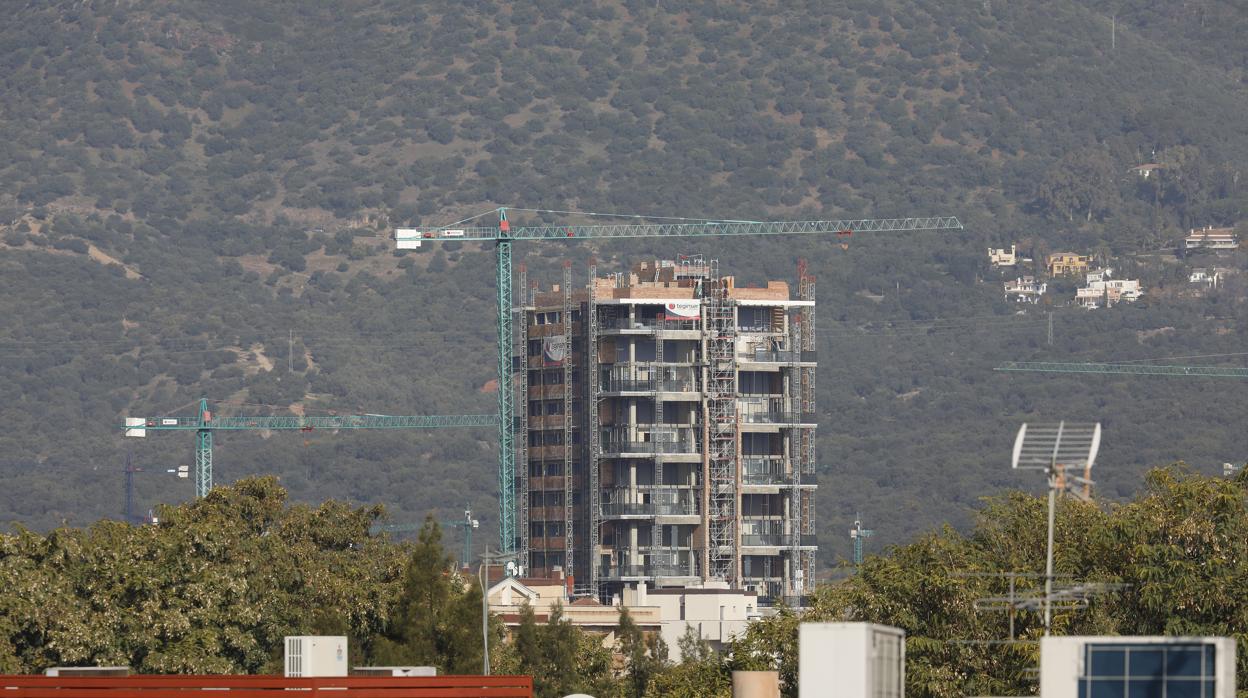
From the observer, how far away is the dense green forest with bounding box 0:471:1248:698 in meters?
94.5

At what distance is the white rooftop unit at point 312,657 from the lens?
77250mm

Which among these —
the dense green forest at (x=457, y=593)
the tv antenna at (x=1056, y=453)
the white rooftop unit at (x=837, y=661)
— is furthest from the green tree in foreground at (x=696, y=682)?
the white rooftop unit at (x=837, y=661)

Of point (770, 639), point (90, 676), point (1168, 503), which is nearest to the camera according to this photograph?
point (90, 676)

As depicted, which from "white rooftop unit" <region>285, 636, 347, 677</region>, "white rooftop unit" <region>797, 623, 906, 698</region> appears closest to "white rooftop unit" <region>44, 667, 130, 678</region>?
"white rooftop unit" <region>285, 636, 347, 677</region>

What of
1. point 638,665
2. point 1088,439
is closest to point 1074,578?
point 1088,439

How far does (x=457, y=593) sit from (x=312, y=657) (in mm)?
53081

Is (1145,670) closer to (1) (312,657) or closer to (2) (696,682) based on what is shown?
(1) (312,657)

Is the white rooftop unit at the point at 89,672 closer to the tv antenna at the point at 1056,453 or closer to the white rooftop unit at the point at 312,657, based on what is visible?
the white rooftop unit at the point at 312,657

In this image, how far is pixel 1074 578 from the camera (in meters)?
96.1

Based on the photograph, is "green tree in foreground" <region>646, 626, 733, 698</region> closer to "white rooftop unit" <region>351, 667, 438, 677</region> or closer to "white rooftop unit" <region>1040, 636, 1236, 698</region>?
"white rooftop unit" <region>351, 667, 438, 677</region>

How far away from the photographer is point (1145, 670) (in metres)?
49.0

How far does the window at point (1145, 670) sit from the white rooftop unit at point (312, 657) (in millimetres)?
32583

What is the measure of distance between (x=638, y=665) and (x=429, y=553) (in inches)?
1678

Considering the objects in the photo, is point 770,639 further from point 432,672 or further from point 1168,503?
point 432,672
